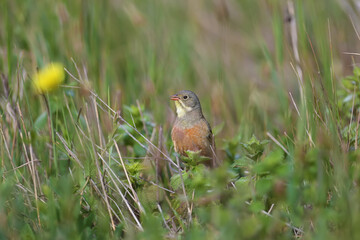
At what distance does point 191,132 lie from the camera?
10.7ft

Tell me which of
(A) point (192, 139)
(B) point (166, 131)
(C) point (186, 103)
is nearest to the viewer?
(A) point (192, 139)

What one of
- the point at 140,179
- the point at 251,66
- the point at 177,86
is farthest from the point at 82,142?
A: the point at 251,66

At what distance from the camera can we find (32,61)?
3930 mm

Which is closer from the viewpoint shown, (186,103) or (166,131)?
(186,103)

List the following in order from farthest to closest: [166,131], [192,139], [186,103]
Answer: [166,131], [186,103], [192,139]

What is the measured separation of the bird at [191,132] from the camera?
319 cm

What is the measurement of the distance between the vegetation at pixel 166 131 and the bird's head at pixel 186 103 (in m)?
0.20

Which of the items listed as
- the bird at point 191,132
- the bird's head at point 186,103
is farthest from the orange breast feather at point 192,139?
the bird's head at point 186,103

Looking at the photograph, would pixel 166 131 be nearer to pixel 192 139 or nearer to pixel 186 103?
pixel 186 103

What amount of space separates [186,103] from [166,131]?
305 mm

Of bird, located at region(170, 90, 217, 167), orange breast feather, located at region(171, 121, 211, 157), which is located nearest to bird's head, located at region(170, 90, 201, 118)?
bird, located at region(170, 90, 217, 167)

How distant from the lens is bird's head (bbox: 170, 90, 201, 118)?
11.4 ft

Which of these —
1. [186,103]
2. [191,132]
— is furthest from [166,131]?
[191,132]

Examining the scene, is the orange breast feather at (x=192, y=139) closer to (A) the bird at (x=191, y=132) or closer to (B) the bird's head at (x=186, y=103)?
(A) the bird at (x=191, y=132)
